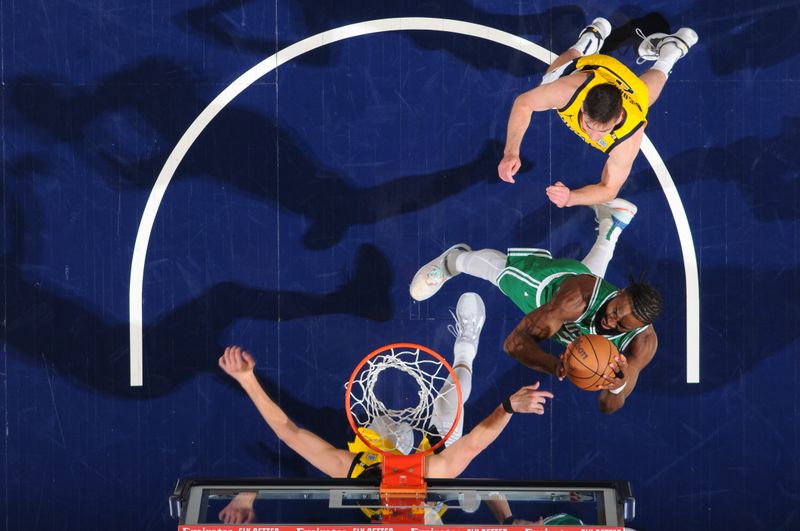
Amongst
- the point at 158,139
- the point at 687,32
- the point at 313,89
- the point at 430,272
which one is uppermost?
the point at 687,32

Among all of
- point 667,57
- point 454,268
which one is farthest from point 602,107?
point 454,268

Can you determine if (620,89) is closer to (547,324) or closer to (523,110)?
(523,110)

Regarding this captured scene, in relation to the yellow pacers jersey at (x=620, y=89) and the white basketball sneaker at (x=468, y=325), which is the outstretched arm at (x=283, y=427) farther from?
the yellow pacers jersey at (x=620, y=89)

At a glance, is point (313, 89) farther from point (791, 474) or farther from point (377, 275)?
point (791, 474)

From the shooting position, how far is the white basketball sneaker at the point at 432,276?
7895 millimetres

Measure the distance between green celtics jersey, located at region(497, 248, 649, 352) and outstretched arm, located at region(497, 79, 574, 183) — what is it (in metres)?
0.78

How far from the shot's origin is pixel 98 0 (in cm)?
808

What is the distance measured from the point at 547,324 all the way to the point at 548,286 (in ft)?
1.12

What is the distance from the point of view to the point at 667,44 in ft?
25.7

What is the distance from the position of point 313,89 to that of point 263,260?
172 cm

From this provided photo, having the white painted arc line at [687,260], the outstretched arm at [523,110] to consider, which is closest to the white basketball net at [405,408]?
the outstretched arm at [523,110]

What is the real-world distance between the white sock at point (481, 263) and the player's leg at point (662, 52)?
6.62ft

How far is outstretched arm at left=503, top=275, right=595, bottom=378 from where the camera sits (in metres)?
6.95

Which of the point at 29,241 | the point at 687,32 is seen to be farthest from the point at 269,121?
the point at 687,32
